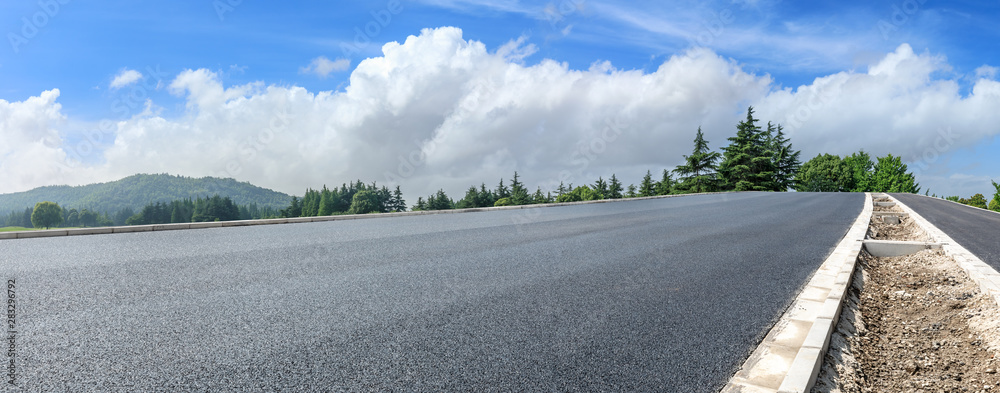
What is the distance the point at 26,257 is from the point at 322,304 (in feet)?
17.7

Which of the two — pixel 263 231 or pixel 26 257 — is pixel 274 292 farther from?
pixel 263 231

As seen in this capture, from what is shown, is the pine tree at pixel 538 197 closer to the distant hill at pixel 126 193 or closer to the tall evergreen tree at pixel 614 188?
the tall evergreen tree at pixel 614 188

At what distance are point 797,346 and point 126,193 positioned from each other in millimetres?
128590

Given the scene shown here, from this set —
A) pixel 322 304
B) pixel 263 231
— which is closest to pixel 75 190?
pixel 263 231

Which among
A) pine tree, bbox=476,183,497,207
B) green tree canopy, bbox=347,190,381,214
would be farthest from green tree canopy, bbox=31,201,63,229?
pine tree, bbox=476,183,497,207

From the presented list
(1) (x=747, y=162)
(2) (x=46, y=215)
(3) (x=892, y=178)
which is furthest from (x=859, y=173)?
(2) (x=46, y=215)

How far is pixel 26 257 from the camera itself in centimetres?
611

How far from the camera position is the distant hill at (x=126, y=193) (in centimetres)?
9475

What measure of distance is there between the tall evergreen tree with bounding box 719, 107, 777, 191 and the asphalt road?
171 ft

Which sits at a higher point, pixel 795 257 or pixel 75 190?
pixel 75 190

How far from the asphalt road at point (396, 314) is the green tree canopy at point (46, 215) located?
94437mm

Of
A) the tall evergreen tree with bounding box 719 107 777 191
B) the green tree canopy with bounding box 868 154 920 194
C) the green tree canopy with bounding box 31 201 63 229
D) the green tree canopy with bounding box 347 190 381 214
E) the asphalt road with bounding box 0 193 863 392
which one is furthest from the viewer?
the green tree canopy with bounding box 347 190 381 214

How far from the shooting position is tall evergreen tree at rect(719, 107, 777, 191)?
53031mm

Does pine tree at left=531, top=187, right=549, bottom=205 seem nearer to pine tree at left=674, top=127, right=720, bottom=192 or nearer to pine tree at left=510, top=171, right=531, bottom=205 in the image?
pine tree at left=510, top=171, right=531, bottom=205
